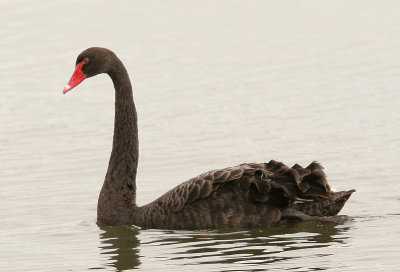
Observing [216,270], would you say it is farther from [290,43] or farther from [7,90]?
[290,43]

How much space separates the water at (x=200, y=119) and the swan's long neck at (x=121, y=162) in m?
0.22

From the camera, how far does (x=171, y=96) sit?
631 inches

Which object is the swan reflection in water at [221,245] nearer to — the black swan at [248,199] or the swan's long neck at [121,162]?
the black swan at [248,199]

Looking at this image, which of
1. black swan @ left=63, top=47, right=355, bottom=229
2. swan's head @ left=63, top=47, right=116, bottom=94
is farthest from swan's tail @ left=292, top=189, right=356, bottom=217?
swan's head @ left=63, top=47, right=116, bottom=94

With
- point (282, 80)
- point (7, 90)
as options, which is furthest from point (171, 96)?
point (7, 90)

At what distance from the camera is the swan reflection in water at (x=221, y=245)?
890 cm

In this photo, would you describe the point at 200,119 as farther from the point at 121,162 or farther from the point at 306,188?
the point at 306,188

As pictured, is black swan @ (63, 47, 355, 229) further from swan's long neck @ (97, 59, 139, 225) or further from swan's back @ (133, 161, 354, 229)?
swan's long neck @ (97, 59, 139, 225)

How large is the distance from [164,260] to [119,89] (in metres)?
2.31

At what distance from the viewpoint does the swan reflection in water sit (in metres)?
8.90

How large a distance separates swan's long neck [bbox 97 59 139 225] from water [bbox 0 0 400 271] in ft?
0.72

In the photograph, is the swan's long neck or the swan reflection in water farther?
the swan's long neck

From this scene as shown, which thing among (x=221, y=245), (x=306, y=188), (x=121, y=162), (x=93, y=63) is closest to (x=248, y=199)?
(x=306, y=188)

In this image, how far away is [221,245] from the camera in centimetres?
944
